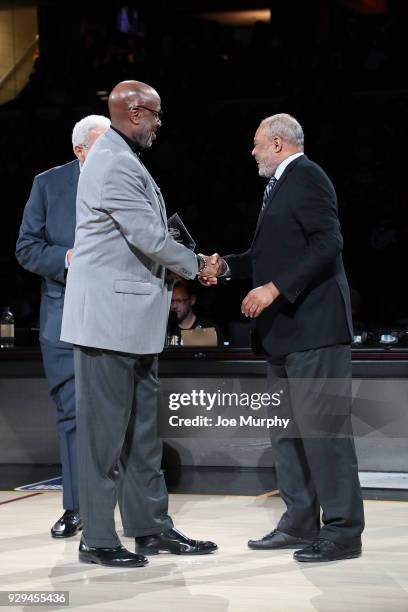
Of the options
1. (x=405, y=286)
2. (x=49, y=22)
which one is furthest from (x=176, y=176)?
(x=49, y=22)

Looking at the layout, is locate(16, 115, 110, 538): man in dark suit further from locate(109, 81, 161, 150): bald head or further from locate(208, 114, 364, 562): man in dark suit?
locate(208, 114, 364, 562): man in dark suit

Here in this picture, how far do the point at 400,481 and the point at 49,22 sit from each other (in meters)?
9.88

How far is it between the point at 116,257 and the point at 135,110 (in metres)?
0.50

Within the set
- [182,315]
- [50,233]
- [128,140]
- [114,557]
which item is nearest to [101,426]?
[114,557]

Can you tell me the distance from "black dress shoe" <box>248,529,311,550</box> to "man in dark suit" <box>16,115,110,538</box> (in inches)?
29.2

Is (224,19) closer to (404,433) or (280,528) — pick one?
(404,433)

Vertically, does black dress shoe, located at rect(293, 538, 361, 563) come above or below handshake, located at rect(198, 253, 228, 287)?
below

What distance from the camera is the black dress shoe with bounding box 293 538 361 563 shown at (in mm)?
3572

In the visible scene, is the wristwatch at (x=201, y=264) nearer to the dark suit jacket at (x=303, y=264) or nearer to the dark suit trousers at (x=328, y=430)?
the dark suit jacket at (x=303, y=264)

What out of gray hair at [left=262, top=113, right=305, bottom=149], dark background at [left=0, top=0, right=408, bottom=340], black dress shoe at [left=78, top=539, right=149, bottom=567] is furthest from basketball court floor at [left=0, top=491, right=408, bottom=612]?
dark background at [left=0, top=0, right=408, bottom=340]

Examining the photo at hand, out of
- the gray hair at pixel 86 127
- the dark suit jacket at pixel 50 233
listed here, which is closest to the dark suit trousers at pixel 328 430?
the dark suit jacket at pixel 50 233

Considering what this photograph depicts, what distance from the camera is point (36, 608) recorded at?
3018 mm

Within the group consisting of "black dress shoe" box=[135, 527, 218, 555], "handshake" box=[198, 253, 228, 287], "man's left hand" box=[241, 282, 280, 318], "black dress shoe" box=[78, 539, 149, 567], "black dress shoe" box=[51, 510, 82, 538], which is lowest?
"black dress shoe" box=[51, 510, 82, 538]

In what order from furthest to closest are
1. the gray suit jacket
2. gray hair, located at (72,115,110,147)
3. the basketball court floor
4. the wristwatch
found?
1. gray hair, located at (72,115,110,147)
2. the wristwatch
3. the gray suit jacket
4. the basketball court floor
